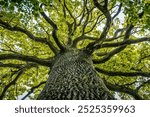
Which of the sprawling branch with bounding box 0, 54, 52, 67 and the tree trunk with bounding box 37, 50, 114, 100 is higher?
the sprawling branch with bounding box 0, 54, 52, 67

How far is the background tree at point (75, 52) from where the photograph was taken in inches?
246

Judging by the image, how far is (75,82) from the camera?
6.36 m

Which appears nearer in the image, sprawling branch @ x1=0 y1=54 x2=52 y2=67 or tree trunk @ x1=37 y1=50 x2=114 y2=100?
tree trunk @ x1=37 y1=50 x2=114 y2=100

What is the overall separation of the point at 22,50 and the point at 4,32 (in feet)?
4.35

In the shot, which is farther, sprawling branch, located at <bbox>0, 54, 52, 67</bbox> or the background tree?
sprawling branch, located at <bbox>0, 54, 52, 67</bbox>

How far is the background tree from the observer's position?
246 inches

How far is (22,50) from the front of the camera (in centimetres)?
1299

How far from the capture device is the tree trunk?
18.0ft

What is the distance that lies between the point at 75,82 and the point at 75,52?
10.3 feet

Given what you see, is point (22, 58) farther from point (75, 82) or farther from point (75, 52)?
point (75, 82)

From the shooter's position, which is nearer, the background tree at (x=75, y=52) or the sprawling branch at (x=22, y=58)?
the background tree at (x=75, y=52)

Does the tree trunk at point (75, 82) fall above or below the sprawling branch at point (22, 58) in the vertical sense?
below

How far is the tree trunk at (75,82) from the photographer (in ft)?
18.0

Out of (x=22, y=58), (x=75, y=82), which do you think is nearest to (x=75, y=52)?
(x=22, y=58)
